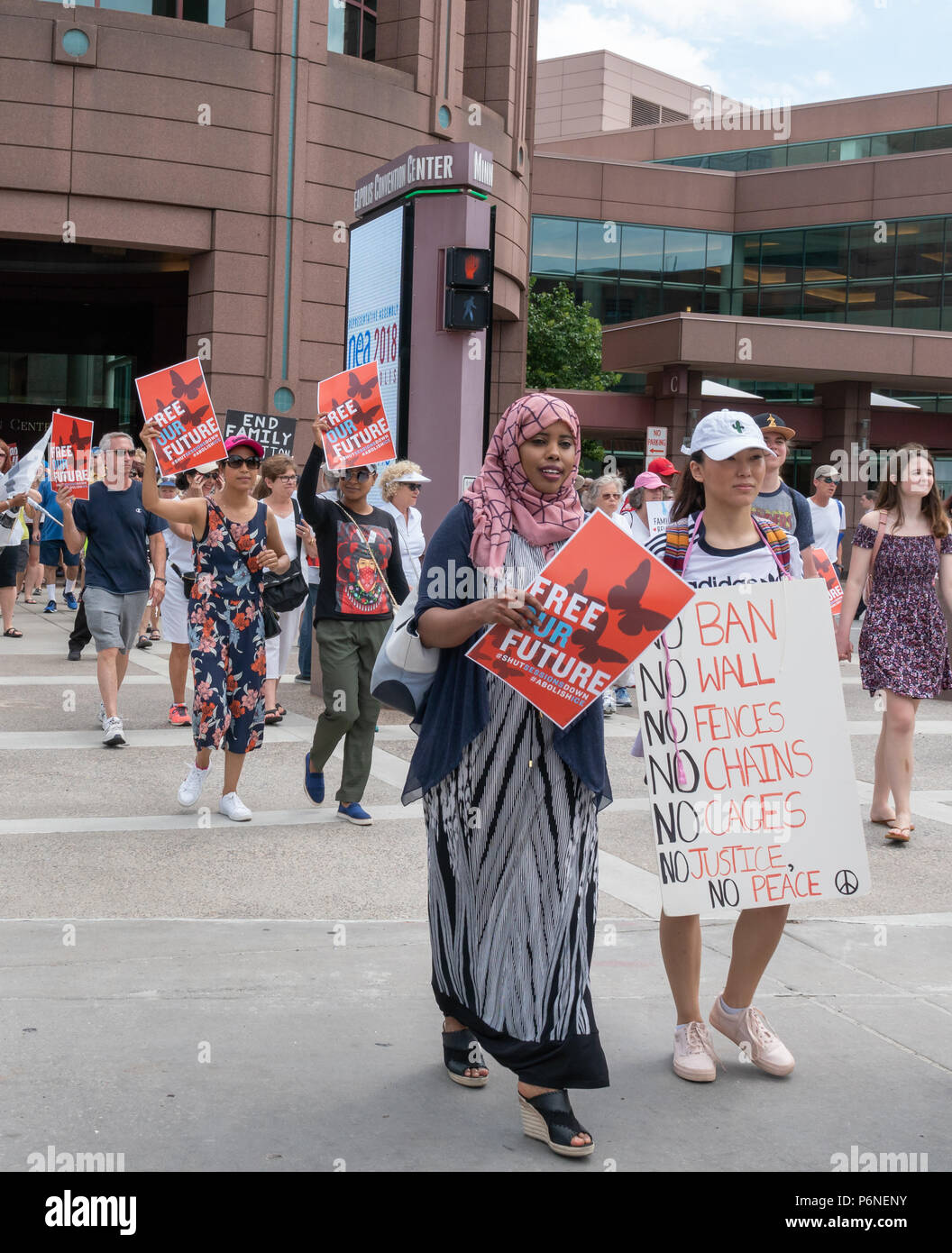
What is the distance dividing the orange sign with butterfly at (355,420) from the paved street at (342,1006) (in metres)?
1.91

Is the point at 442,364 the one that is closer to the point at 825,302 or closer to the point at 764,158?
the point at 825,302

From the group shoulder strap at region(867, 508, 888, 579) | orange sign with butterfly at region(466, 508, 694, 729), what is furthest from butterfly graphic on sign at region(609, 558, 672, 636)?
shoulder strap at region(867, 508, 888, 579)

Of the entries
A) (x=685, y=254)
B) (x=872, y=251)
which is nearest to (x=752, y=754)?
(x=872, y=251)

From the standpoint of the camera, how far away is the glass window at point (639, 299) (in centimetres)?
4606

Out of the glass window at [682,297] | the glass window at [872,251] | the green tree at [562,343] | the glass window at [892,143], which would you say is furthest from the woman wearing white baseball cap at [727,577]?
the glass window at [892,143]

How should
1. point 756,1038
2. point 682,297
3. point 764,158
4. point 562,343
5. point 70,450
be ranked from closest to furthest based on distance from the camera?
point 756,1038, point 70,450, point 562,343, point 682,297, point 764,158

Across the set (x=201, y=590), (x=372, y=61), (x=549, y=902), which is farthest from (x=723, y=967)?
(x=372, y=61)

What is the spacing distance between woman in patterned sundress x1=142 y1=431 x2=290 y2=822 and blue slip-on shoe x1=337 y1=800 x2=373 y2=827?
49cm

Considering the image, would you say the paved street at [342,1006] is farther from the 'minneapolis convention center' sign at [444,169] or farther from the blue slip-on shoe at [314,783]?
the 'minneapolis convention center' sign at [444,169]

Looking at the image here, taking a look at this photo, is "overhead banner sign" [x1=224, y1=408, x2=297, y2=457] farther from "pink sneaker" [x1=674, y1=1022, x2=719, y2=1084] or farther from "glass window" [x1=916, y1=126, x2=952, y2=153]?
"glass window" [x1=916, y1=126, x2=952, y2=153]

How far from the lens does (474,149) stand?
1071 centimetres

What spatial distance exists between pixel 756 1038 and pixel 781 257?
43996 millimetres

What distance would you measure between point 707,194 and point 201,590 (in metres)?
41.6

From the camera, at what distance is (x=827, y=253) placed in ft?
145
